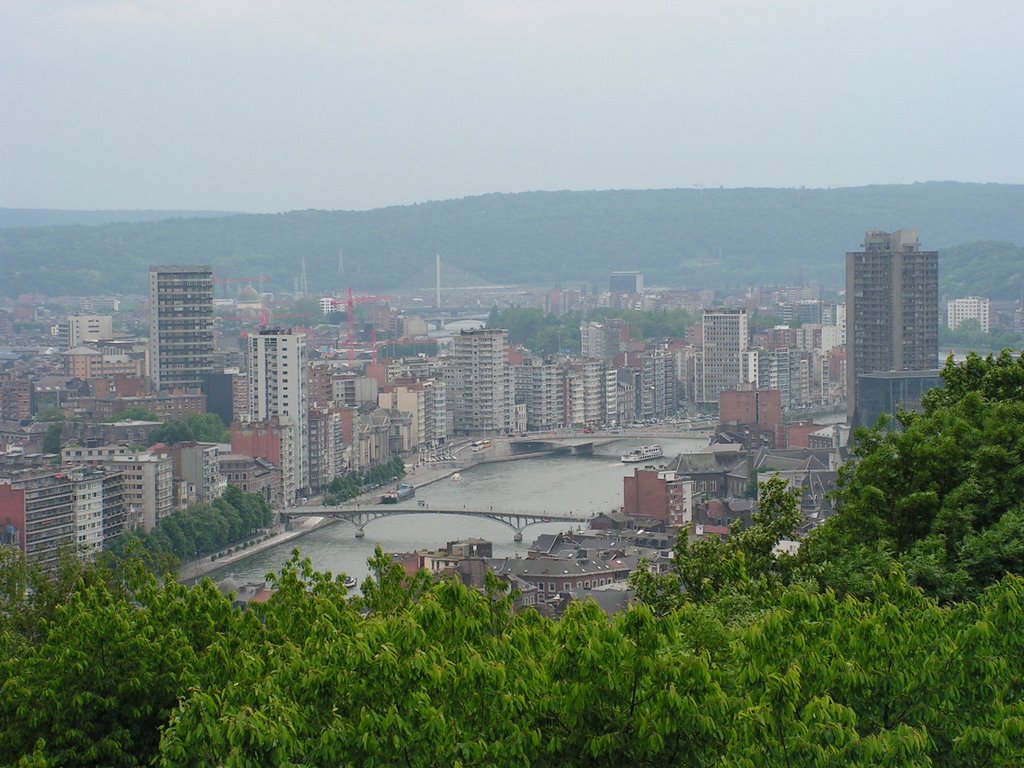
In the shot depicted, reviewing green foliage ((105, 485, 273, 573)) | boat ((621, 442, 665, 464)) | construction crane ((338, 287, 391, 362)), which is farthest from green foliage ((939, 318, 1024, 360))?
green foliage ((105, 485, 273, 573))

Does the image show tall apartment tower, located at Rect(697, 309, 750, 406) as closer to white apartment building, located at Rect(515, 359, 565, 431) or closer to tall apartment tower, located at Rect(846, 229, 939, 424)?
white apartment building, located at Rect(515, 359, 565, 431)

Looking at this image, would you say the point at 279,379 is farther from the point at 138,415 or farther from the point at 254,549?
the point at 254,549

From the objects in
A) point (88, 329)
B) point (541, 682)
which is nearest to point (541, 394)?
point (88, 329)

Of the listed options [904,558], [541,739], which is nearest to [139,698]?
[541,739]

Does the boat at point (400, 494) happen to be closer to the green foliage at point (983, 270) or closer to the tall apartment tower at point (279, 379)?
the tall apartment tower at point (279, 379)

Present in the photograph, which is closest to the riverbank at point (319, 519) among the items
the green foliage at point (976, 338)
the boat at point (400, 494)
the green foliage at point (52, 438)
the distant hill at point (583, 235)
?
the boat at point (400, 494)

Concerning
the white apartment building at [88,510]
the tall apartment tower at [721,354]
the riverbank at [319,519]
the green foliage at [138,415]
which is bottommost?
the riverbank at [319,519]
